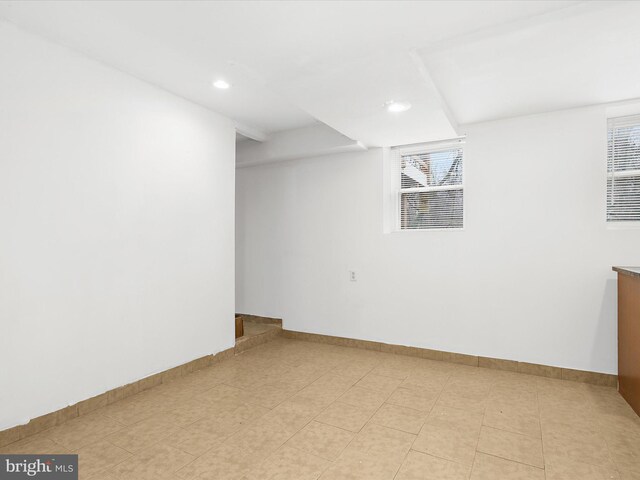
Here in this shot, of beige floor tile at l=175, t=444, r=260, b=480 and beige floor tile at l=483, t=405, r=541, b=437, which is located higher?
beige floor tile at l=175, t=444, r=260, b=480

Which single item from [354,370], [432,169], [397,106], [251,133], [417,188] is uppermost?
[251,133]

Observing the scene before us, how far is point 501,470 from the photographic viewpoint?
71.1 inches

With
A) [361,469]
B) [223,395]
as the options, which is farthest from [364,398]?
[223,395]

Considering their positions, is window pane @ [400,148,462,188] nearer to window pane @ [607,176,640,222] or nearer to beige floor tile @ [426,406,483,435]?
window pane @ [607,176,640,222]

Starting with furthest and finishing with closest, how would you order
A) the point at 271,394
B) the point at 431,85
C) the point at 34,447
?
the point at 271,394, the point at 431,85, the point at 34,447

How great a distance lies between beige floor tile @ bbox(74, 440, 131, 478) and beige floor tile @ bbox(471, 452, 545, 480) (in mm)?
1885

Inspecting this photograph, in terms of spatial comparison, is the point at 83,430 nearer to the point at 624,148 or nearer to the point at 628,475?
the point at 628,475

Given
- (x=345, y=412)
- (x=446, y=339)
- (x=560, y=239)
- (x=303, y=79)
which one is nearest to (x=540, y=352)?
(x=446, y=339)

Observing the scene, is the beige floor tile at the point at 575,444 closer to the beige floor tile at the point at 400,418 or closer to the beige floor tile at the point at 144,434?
the beige floor tile at the point at 400,418

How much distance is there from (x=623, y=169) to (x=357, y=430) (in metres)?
3.05

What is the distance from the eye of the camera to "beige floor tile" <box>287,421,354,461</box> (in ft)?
6.43

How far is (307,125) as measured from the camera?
12.9 feet

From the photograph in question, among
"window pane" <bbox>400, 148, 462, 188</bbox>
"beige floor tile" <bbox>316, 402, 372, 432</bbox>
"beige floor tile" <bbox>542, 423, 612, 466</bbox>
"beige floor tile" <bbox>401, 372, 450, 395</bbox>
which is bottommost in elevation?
"beige floor tile" <bbox>401, 372, 450, 395</bbox>

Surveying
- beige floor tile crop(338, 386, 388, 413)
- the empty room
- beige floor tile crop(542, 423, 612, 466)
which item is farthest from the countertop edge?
beige floor tile crop(338, 386, 388, 413)
